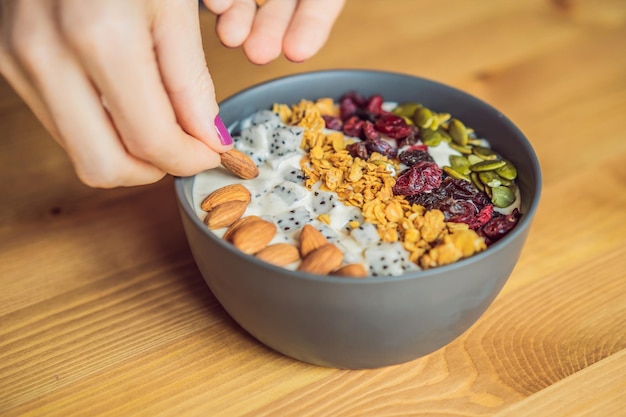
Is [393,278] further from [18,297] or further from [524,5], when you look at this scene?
[524,5]

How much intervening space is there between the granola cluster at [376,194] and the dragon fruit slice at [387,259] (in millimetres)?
14

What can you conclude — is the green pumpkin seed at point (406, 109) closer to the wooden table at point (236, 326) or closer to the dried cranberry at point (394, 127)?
the dried cranberry at point (394, 127)

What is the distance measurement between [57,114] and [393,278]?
0.34 m

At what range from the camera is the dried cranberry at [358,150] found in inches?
34.4

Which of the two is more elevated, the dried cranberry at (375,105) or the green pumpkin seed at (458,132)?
the green pumpkin seed at (458,132)

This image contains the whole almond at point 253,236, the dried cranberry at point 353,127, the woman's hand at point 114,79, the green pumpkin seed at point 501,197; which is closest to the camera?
the woman's hand at point 114,79

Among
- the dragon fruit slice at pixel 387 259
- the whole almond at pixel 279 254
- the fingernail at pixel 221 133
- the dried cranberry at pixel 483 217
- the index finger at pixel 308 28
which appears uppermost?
the index finger at pixel 308 28

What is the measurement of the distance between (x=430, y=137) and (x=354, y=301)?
0.33m

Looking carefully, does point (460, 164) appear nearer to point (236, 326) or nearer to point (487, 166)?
point (487, 166)

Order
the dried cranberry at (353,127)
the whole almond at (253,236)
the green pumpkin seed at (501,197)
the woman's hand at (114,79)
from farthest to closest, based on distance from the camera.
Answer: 1. the dried cranberry at (353,127)
2. the green pumpkin seed at (501,197)
3. the whole almond at (253,236)
4. the woman's hand at (114,79)

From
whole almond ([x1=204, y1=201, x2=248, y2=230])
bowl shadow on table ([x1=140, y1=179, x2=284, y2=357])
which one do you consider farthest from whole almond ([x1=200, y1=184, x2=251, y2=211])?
bowl shadow on table ([x1=140, y1=179, x2=284, y2=357])

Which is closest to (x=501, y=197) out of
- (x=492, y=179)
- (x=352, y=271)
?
(x=492, y=179)

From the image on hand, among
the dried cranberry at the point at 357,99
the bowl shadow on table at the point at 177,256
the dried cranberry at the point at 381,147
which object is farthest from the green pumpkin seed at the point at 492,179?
the bowl shadow on table at the point at 177,256

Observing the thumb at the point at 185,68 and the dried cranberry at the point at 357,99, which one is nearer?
the thumb at the point at 185,68
